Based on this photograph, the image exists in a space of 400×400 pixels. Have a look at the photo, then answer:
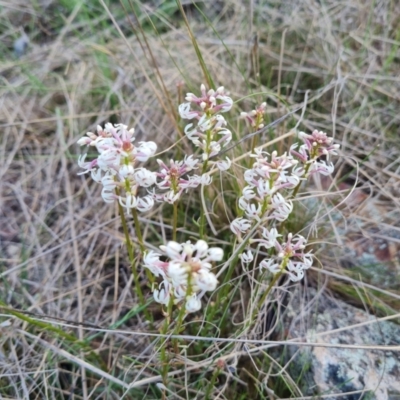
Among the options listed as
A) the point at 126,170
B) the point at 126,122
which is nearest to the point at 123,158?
the point at 126,170

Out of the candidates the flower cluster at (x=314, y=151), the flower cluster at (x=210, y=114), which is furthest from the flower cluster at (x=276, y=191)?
the flower cluster at (x=210, y=114)

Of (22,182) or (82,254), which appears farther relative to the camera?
(22,182)

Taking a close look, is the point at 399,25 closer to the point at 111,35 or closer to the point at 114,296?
the point at 111,35

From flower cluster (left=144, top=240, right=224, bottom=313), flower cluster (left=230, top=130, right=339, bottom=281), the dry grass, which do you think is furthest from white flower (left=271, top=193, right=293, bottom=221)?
the dry grass

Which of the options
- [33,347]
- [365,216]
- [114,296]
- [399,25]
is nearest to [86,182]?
[114,296]

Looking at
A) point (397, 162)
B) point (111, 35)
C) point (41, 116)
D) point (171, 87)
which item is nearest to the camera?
point (397, 162)

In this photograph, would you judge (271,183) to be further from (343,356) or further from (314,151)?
(343,356)

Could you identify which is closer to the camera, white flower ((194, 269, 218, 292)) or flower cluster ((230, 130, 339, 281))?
white flower ((194, 269, 218, 292))

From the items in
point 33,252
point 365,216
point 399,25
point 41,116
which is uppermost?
point 41,116

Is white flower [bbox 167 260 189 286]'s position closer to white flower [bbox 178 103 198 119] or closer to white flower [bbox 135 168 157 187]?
white flower [bbox 135 168 157 187]
